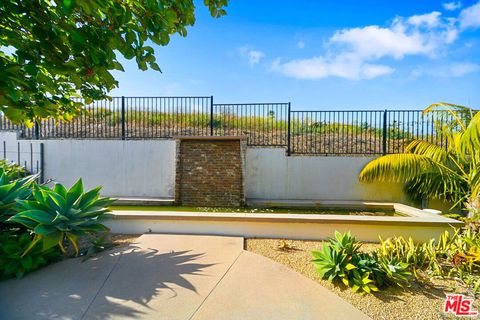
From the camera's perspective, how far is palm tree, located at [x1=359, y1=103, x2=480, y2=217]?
344cm

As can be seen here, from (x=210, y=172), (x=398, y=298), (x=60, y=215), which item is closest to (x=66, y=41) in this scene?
(x=60, y=215)

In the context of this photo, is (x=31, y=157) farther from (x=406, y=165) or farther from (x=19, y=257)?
(x=406, y=165)

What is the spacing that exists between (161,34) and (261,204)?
5.53 meters

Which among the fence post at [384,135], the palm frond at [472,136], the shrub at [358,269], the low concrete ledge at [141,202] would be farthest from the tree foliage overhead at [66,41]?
the fence post at [384,135]

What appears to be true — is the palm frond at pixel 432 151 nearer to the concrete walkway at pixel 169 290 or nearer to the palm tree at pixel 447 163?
the palm tree at pixel 447 163

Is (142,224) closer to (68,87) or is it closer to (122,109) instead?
(68,87)

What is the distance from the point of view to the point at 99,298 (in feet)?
7.55

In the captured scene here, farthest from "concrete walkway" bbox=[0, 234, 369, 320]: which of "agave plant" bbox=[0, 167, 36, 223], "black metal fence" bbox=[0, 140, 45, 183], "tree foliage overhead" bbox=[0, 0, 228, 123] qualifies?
"black metal fence" bbox=[0, 140, 45, 183]

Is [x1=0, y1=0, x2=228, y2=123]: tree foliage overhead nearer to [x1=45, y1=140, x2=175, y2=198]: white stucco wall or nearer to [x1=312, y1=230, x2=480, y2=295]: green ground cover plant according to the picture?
[x1=312, y1=230, x2=480, y2=295]: green ground cover plant

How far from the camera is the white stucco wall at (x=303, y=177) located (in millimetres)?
7262

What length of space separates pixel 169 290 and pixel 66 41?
2488 millimetres

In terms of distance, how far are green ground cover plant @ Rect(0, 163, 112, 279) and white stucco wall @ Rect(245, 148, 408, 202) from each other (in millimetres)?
4914

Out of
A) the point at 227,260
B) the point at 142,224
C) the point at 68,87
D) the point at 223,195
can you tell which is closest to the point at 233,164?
the point at 223,195

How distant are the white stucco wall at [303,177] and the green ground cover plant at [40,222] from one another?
4914mm
